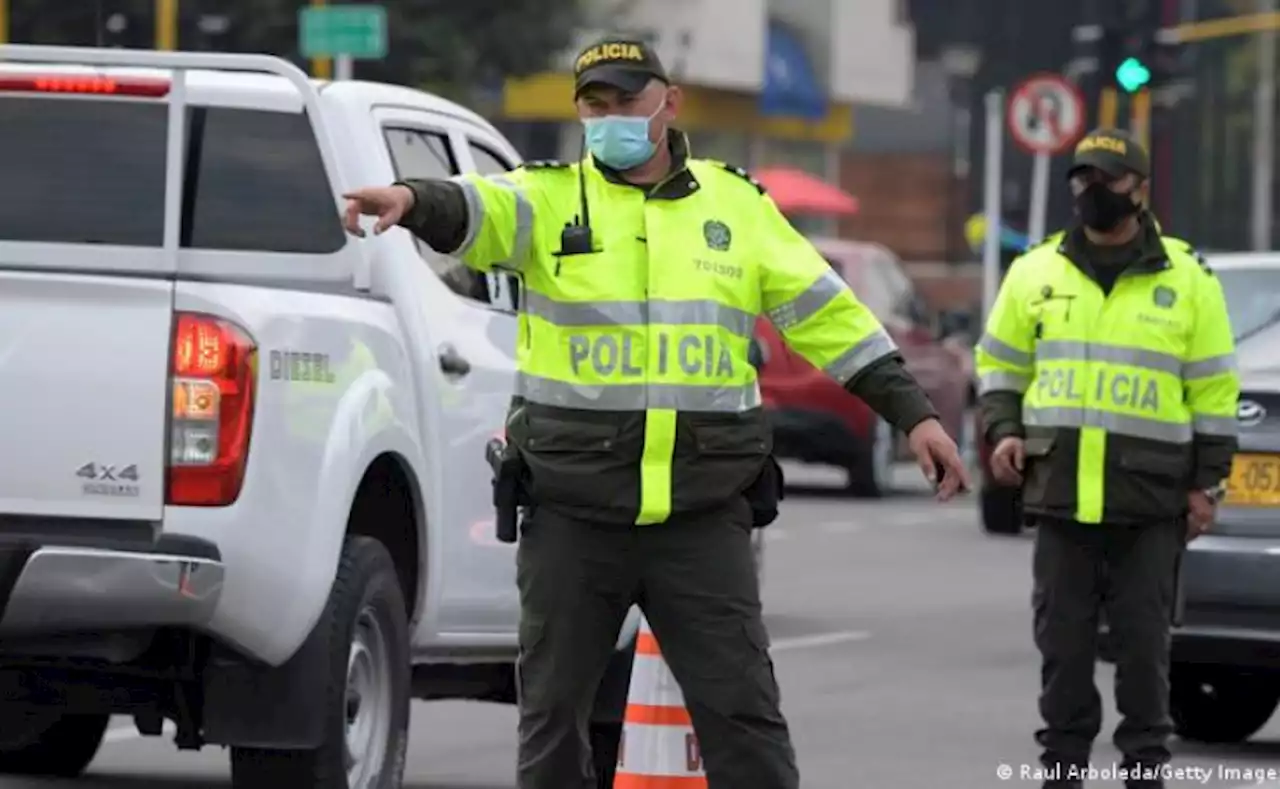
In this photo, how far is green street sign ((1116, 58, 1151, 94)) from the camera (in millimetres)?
26219

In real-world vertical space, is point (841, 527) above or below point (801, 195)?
below

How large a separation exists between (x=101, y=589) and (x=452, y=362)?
1.75 metres

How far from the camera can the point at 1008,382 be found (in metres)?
9.42

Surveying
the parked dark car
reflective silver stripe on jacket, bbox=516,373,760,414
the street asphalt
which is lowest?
the street asphalt

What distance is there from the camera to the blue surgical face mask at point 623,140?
670 cm

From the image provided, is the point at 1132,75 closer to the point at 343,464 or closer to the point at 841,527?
the point at 841,527

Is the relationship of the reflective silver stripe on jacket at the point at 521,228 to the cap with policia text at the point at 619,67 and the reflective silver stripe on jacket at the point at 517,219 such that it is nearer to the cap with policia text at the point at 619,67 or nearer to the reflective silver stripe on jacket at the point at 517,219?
the reflective silver stripe on jacket at the point at 517,219

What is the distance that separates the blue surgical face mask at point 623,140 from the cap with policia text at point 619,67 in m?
0.06

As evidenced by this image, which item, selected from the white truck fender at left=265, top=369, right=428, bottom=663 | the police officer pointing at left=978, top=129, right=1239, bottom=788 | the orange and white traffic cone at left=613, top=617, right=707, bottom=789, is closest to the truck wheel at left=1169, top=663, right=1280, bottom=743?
the police officer pointing at left=978, top=129, right=1239, bottom=788

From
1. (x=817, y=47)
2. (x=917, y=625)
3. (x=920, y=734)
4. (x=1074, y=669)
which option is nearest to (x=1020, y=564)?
(x=917, y=625)

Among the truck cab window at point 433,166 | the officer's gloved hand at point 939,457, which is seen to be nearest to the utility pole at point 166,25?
the truck cab window at point 433,166

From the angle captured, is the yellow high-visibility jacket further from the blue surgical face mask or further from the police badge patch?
the blue surgical face mask

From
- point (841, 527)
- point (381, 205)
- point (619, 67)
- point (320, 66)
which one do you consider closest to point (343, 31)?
point (841, 527)

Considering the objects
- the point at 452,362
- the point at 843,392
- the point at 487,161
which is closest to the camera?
the point at 452,362
